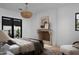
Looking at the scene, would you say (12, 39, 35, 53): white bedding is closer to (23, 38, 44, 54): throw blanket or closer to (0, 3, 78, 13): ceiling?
(23, 38, 44, 54): throw blanket

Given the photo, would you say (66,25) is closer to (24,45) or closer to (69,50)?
(69,50)

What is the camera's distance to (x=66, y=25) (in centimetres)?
202

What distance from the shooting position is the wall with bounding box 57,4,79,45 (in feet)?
6.49

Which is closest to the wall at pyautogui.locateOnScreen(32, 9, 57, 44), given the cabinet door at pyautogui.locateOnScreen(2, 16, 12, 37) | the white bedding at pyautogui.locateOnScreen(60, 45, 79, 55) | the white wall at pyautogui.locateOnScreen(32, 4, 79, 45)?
the white wall at pyautogui.locateOnScreen(32, 4, 79, 45)

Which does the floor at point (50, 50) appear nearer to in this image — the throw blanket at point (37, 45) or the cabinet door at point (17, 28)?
the throw blanket at point (37, 45)

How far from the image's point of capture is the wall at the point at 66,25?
198 cm

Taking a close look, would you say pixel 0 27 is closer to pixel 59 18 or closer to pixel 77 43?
pixel 59 18

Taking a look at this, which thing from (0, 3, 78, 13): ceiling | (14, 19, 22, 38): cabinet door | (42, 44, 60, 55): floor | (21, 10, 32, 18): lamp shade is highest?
(0, 3, 78, 13): ceiling

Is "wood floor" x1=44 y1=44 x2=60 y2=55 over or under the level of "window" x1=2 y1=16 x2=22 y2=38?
under

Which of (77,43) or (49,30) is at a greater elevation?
(49,30)

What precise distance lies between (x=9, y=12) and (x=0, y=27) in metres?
0.29

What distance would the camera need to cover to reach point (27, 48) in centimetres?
202

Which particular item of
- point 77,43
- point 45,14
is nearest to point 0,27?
point 45,14
